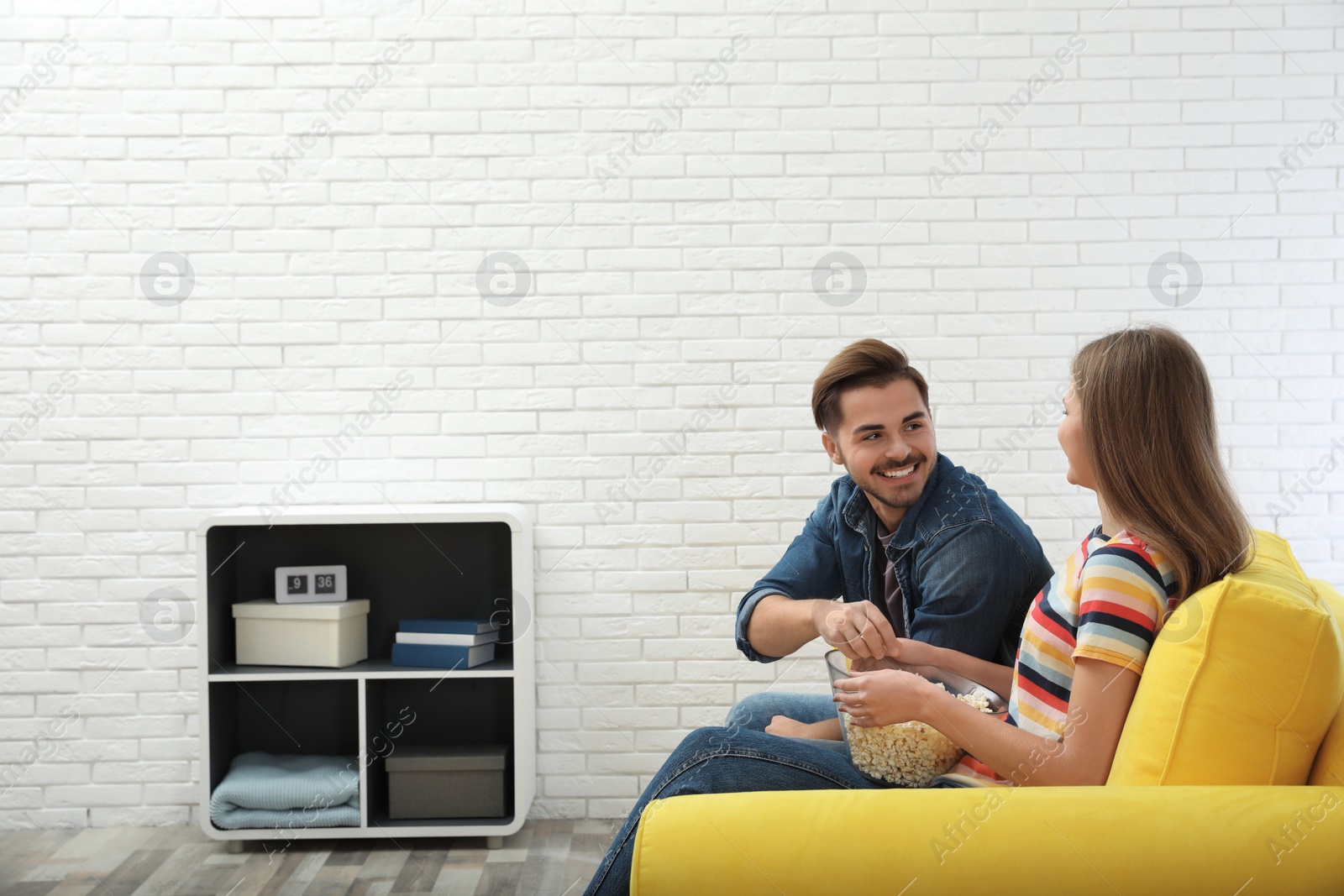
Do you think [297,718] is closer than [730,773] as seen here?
No

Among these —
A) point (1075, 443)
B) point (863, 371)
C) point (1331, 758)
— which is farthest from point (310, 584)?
point (1331, 758)

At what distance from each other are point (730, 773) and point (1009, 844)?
37 centimetres

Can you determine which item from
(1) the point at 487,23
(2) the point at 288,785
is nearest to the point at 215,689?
(2) the point at 288,785

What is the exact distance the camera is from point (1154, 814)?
1158mm

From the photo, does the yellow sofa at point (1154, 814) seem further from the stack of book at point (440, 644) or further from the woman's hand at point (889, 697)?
the stack of book at point (440, 644)

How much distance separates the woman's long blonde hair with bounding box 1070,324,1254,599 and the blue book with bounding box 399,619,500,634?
2.02 m

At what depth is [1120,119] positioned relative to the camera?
10.6 ft

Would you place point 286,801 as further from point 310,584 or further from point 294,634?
point 310,584

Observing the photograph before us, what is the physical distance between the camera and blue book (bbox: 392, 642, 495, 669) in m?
2.94

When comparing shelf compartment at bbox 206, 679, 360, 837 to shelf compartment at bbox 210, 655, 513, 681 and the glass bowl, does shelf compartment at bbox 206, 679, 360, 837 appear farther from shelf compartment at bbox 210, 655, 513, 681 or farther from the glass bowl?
the glass bowl

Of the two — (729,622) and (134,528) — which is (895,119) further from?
(134,528)

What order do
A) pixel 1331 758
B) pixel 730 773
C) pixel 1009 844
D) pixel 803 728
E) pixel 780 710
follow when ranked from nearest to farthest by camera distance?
pixel 1009 844 → pixel 1331 758 → pixel 730 773 → pixel 803 728 → pixel 780 710

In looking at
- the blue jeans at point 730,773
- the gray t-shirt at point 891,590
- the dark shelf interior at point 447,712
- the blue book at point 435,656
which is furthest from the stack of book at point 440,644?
the blue jeans at point 730,773

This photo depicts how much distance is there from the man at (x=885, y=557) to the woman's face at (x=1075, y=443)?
23 centimetres
